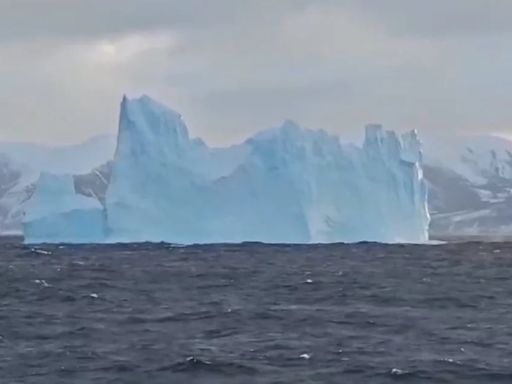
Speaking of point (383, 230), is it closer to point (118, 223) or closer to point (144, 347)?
point (118, 223)

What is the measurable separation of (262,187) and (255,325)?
30.5 m

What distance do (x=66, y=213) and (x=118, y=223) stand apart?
5491 mm

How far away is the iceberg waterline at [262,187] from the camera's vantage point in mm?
53562

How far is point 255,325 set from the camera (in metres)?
23.4

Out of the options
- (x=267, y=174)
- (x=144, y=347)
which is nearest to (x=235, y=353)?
(x=144, y=347)

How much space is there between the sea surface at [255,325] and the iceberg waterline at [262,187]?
9980 millimetres

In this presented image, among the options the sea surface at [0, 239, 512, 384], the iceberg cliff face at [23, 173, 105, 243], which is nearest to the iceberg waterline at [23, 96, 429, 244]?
the iceberg cliff face at [23, 173, 105, 243]

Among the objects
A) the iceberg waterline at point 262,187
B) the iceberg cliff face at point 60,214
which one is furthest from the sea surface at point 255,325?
the iceberg cliff face at point 60,214

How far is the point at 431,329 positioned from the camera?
22609 mm

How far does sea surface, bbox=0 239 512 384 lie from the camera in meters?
17.8

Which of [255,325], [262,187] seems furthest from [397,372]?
[262,187]

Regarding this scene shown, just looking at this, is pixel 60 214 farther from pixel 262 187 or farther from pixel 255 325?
pixel 255 325

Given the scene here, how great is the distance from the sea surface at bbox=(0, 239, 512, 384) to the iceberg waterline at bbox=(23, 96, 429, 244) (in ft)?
32.7

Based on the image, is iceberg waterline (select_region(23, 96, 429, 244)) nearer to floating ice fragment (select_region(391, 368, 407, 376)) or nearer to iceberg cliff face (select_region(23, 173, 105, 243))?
iceberg cliff face (select_region(23, 173, 105, 243))
